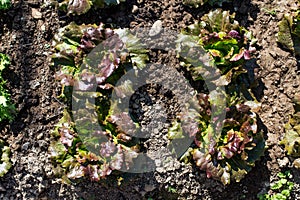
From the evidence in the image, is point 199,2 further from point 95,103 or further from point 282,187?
point 282,187

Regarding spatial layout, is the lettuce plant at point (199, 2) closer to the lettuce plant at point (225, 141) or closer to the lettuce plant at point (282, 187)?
the lettuce plant at point (225, 141)

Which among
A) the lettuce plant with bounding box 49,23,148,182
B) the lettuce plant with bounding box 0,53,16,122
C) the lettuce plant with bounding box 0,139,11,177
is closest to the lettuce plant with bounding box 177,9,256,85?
the lettuce plant with bounding box 49,23,148,182

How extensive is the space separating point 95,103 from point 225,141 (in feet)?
3.00

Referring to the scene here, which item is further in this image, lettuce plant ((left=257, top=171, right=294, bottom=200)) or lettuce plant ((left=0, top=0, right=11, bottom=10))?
lettuce plant ((left=0, top=0, right=11, bottom=10))

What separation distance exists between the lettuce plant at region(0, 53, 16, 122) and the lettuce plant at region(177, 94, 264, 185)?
1242mm

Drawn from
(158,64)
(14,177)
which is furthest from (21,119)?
(158,64)

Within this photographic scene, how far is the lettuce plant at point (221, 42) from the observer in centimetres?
394

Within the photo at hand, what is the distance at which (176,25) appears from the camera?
13.7ft

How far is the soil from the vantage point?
4.08 metres

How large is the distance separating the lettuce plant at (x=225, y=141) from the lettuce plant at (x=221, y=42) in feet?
0.66

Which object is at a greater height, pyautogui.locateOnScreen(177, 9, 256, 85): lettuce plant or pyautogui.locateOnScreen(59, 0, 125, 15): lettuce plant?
pyautogui.locateOnScreen(59, 0, 125, 15): lettuce plant

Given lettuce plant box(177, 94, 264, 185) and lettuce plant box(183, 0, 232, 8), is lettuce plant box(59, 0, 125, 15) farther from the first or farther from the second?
lettuce plant box(177, 94, 264, 185)

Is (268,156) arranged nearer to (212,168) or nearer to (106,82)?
(212,168)

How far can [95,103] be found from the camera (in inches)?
157
